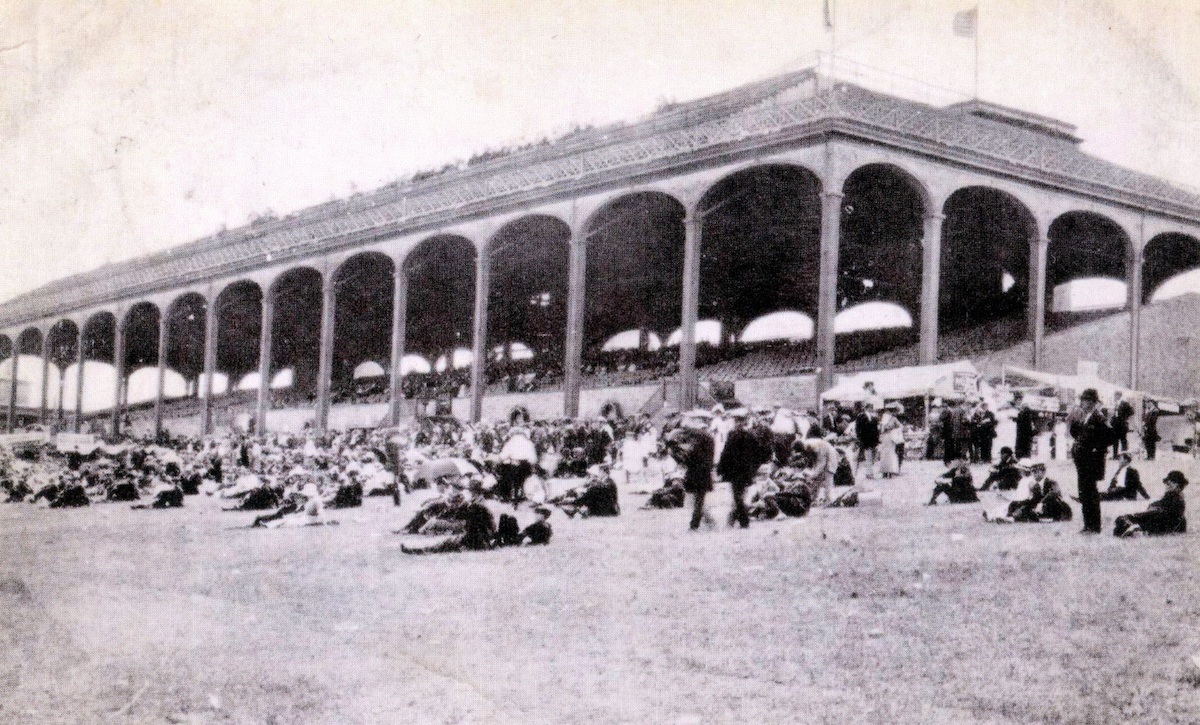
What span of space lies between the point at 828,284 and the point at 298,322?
2996cm

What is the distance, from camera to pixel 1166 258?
879 inches

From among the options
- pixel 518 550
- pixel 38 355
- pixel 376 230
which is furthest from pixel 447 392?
pixel 518 550

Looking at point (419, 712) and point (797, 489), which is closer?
point (419, 712)

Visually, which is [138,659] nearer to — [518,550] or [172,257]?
[518,550]

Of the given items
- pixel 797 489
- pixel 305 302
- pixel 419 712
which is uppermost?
pixel 305 302

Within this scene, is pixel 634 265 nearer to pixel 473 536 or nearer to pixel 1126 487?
pixel 473 536

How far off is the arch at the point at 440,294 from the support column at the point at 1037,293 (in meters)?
15.1

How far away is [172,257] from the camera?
3903cm

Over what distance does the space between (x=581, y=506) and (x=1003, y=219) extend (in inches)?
674

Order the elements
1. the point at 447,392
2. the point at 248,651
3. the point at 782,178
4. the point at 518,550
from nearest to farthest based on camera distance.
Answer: the point at 248,651 → the point at 518,550 → the point at 782,178 → the point at 447,392

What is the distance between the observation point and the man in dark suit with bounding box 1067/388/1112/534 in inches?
352

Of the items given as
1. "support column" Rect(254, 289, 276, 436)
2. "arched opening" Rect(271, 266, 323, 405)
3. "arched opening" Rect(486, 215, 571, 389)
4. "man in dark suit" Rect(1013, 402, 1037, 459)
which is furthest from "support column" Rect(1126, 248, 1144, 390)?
"support column" Rect(254, 289, 276, 436)

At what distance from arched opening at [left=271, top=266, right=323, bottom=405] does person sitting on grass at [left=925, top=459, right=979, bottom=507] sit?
2664 cm

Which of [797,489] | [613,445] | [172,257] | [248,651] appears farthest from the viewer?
[172,257]
